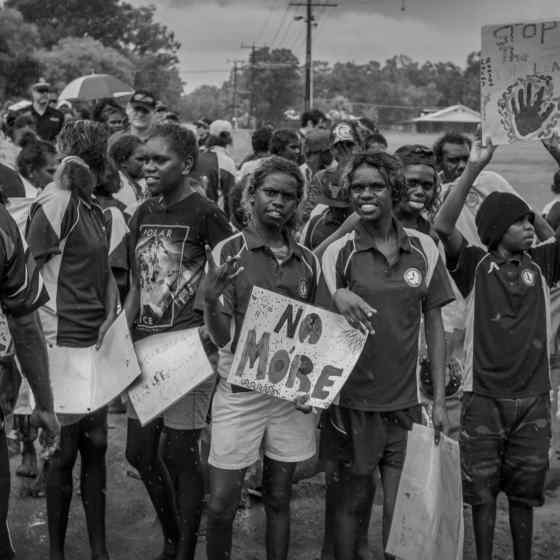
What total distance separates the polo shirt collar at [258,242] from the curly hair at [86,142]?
3.85 ft

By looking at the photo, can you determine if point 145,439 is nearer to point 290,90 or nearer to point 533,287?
point 533,287

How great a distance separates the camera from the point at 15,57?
166 ft

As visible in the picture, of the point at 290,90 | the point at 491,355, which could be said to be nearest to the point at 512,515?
the point at 491,355

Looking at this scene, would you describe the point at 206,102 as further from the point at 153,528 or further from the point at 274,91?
the point at 153,528

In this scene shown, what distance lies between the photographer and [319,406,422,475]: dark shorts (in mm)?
4105

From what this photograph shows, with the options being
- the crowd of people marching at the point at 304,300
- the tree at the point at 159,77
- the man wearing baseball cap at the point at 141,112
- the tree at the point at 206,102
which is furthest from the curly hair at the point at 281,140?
the tree at the point at 206,102

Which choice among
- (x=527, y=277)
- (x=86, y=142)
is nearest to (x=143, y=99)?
(x=86, y=142)

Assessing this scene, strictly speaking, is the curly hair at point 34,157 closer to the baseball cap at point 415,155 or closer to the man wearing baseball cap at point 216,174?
the baseball cap at point 415,155

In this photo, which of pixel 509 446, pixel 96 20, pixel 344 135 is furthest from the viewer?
pixel 96 20

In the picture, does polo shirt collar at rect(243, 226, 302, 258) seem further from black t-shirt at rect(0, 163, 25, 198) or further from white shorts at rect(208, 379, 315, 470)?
black t-shirt at rect(0, 163, 25, 198)

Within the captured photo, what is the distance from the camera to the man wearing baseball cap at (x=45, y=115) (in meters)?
11.5

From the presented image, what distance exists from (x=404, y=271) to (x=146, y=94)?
537 cm

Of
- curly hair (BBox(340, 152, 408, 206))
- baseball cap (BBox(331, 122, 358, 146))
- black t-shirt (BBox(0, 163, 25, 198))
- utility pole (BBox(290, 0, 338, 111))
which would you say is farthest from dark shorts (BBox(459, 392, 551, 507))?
utility pole (BBox(290, 0, 338, 111))

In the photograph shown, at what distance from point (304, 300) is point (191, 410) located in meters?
0.82
